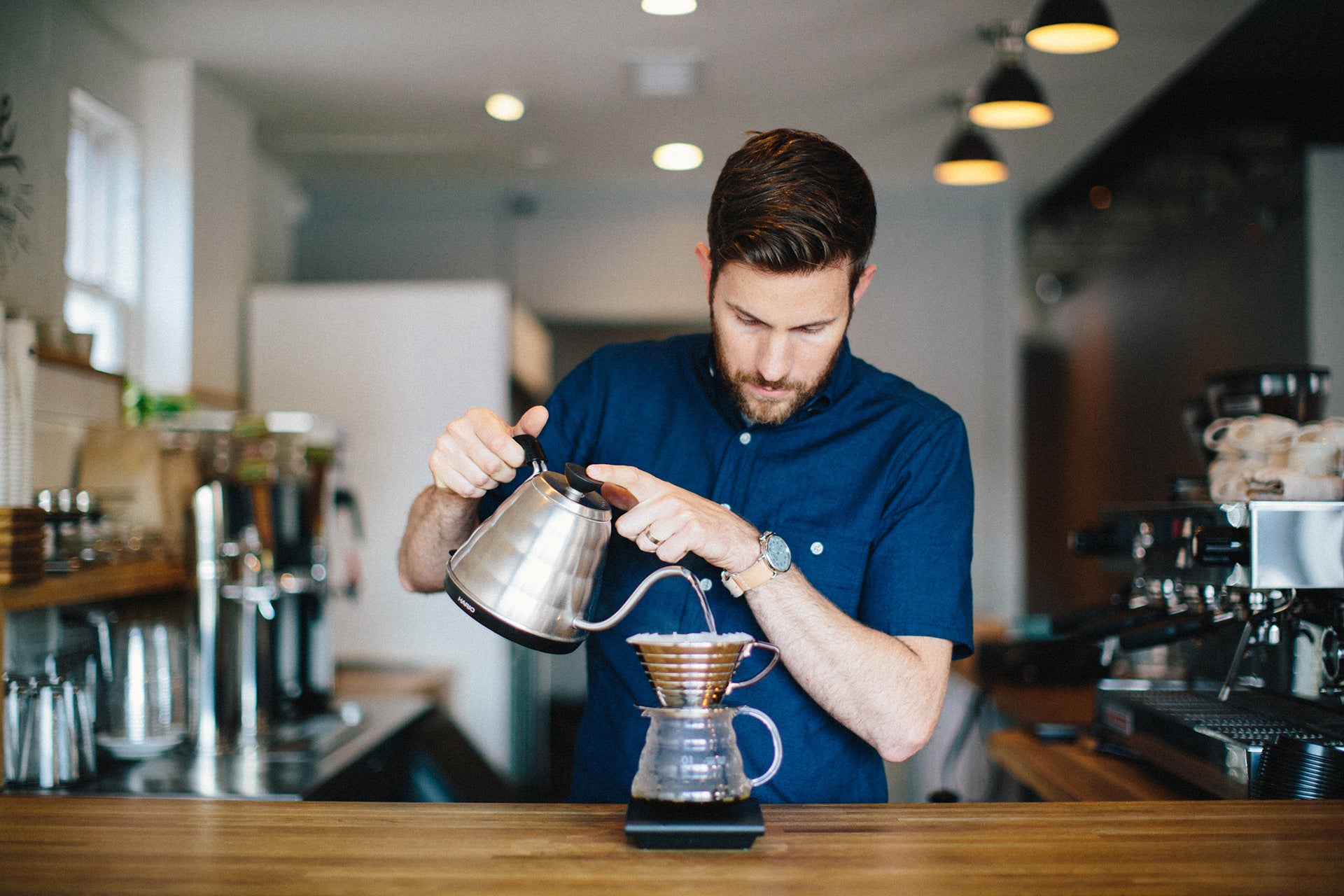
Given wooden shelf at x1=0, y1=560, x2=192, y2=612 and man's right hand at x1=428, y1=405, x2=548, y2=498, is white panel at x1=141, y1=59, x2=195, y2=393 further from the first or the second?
man's right hand at x1=428, y1=405, x2=548, y2=498

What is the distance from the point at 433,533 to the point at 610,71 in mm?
2681

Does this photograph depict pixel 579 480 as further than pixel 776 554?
No

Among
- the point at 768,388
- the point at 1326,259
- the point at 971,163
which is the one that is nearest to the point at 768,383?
the point at 768,388

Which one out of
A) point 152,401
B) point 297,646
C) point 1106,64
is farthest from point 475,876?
point 1106,64

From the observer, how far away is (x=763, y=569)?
3.87 feet

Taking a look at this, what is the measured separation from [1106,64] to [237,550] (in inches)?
121

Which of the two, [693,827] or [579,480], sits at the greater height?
[579,480]

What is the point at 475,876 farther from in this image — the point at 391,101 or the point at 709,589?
the point at 391,101

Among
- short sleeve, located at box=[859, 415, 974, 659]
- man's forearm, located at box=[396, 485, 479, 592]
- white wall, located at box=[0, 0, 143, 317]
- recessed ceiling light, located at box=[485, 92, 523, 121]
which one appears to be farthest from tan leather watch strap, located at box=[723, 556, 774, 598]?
recessed ceiling light, located at box=[485, 92, 523, 121]

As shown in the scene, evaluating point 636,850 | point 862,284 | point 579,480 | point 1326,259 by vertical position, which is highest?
point 1326,259

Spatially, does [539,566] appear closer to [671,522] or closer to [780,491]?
[671,522]

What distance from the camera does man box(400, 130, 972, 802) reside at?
3.92ft

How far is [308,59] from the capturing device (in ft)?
11.5

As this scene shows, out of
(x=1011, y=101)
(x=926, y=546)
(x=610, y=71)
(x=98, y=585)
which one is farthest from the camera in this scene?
(x=610, y=71)
